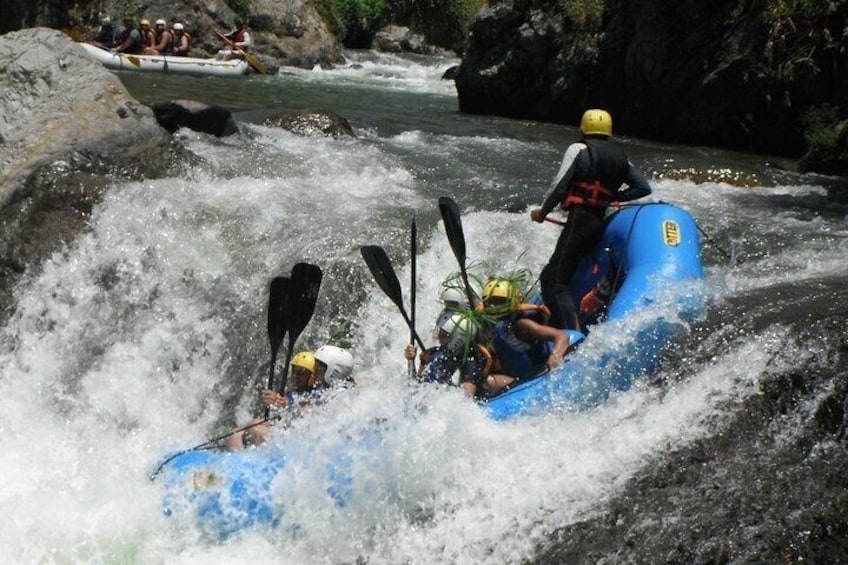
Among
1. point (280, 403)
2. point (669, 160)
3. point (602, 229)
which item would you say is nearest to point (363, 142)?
point (669, 160)

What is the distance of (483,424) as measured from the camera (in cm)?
479

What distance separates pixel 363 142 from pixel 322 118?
563 millimetres

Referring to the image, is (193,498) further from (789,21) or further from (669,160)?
(789,21)

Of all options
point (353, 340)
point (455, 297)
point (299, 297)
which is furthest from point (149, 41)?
point (455, 297)

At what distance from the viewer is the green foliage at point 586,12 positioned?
1358 cm

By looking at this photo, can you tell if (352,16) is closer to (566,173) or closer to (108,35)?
(108,35)

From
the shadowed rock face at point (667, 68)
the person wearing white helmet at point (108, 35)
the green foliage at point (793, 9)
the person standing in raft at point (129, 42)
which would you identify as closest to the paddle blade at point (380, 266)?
the shadowed rock face at point (667, 68)

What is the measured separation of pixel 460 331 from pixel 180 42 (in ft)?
51.3

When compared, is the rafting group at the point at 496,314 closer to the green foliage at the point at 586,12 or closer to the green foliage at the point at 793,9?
the green foliage at the point at 793,9

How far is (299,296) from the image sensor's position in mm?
5922

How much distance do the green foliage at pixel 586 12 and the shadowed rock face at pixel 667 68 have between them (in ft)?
0.14

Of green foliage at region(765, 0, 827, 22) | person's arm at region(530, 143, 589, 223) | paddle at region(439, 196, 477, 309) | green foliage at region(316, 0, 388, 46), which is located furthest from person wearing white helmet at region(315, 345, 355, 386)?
green foliage at region(316, 0, 388, 46)

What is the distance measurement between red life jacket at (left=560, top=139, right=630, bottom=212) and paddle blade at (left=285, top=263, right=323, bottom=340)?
1.55 metres

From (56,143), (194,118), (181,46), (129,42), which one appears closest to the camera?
(56,143)
